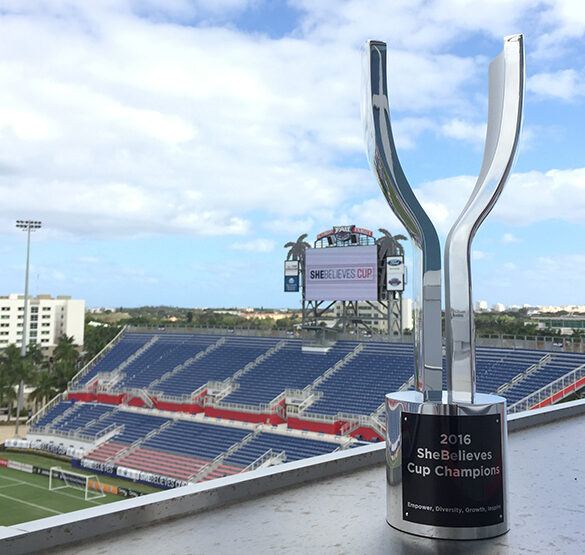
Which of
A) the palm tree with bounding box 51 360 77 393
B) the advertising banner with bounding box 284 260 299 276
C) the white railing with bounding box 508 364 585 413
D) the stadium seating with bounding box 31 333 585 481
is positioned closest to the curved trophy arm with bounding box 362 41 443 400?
the white railing with bounding box 508 364 585 413

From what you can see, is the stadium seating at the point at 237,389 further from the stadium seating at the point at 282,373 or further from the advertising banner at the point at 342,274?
the advertising banner at the point at 342,274

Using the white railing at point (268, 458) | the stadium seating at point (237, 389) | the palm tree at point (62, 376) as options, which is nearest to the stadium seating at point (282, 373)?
the stadium seating at point (237, 389)

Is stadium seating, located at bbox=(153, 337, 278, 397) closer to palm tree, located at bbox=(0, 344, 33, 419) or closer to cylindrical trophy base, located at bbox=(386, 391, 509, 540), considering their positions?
palm tree, located at bbox=(0, 344, 33, 419)

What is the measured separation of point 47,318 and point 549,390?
59975mm

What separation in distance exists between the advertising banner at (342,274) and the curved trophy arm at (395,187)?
2317 centimetres

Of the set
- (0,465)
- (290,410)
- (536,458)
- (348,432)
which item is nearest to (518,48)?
(536,458)

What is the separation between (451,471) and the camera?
1.59m

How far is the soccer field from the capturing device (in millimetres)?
18312

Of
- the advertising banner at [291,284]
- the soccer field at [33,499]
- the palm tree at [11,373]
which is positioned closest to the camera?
the soccer field at [33,499]

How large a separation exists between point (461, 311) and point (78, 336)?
71.2 meters

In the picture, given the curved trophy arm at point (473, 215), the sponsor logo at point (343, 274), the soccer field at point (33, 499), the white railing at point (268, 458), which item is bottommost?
the soccer field at point (33, 499)

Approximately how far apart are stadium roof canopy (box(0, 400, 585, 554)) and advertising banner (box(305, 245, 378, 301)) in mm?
22894

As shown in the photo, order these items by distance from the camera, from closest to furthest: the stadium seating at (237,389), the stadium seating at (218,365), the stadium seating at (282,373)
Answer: the stadium seating at (237,389) → the stadium seating at (282,373) → the stadium seating at (218,365)

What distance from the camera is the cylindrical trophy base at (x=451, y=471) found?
5.22 ft
